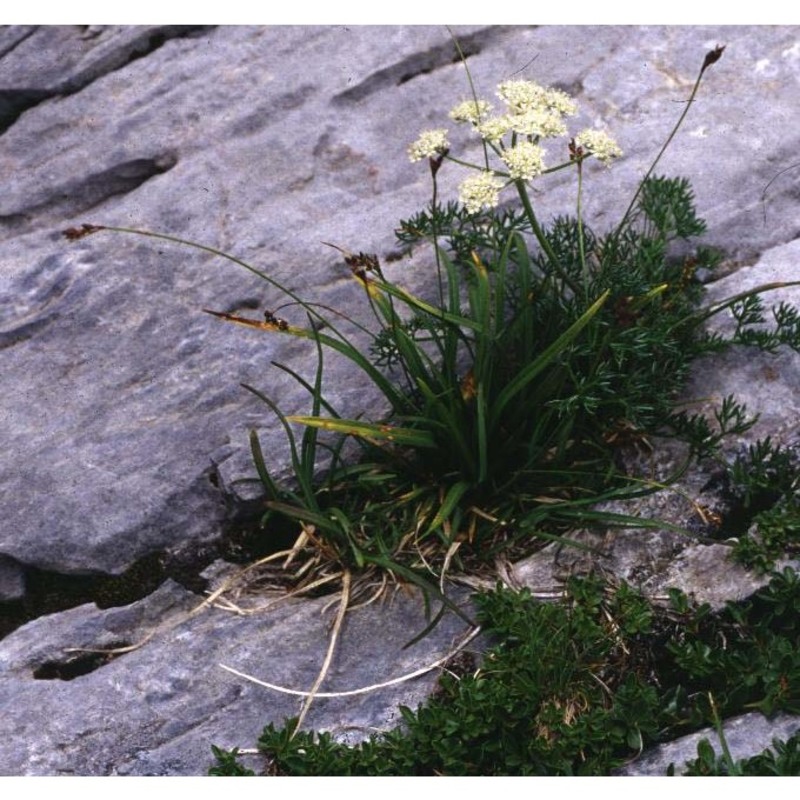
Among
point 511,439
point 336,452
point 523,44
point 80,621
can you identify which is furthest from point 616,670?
point 523,44

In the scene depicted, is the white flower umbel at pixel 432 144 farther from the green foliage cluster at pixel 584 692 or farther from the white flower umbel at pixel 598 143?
the green foliage cluster at pixel 584 692

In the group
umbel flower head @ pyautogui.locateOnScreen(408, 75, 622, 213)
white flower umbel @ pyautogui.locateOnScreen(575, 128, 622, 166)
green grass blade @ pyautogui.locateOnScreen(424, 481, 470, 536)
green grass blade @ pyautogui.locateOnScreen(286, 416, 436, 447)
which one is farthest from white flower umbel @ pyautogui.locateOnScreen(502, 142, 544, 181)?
green grass blade @ pyautogui.locateOnScreen(424, 481, 470, 536)

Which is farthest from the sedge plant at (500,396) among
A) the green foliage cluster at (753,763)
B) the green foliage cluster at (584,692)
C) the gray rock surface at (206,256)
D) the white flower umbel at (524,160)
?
the green foliage cluster at (753,763)

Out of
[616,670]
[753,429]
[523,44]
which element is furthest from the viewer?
[523,44]

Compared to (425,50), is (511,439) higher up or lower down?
lower down

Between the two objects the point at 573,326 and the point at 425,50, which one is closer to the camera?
the point at 573,326

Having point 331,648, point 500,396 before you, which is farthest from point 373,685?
point 500,396

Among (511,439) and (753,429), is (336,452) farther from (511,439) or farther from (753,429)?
(753,429)

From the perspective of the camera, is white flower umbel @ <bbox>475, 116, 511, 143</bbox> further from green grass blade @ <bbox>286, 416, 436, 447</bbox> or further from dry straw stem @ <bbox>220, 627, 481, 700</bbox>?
dry straw stem @ <bbox>220, 627, 481, 700</bbox>

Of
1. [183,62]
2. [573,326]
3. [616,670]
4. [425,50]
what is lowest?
[616,670]
